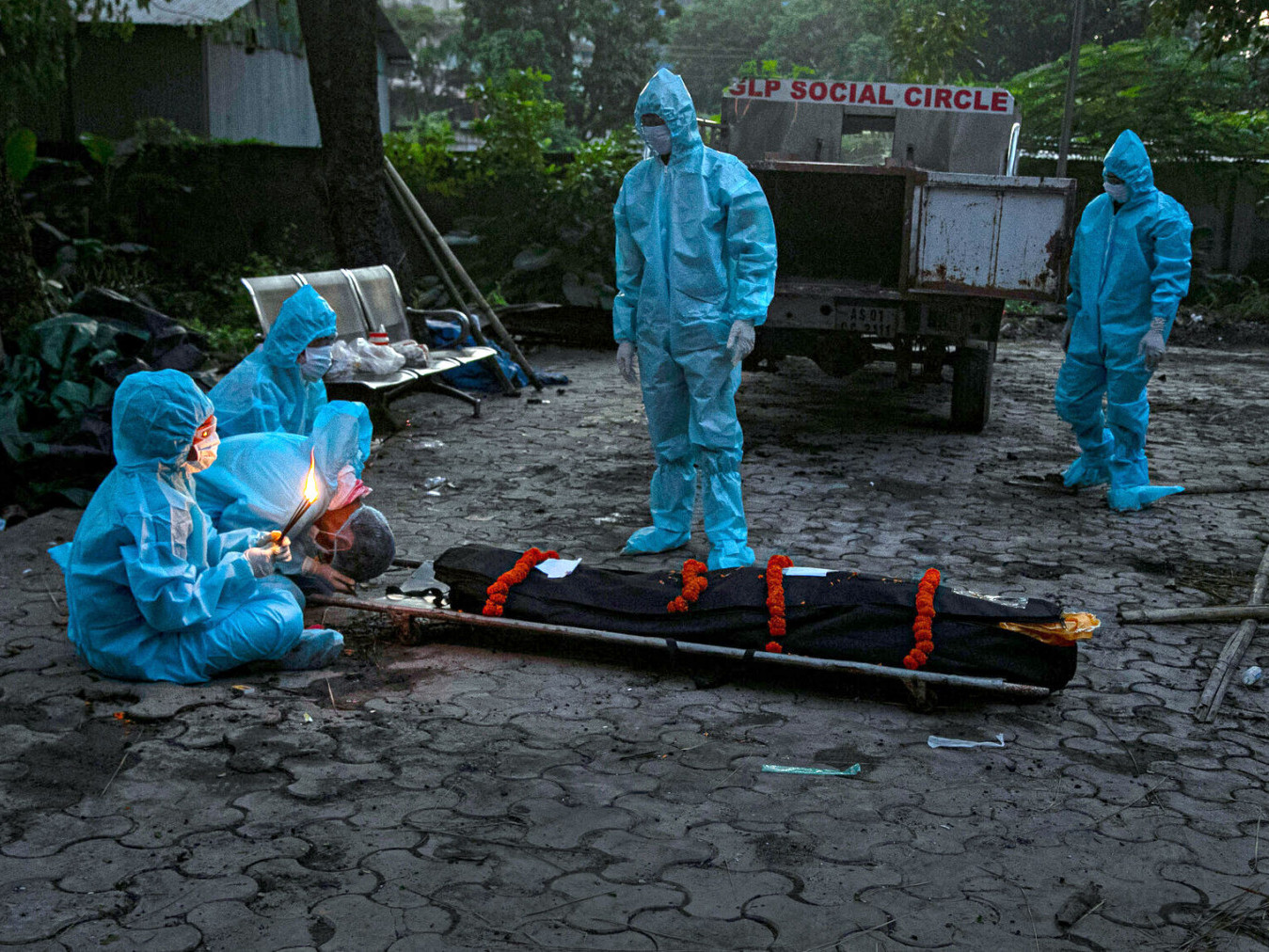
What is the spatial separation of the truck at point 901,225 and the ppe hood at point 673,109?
8.48ft

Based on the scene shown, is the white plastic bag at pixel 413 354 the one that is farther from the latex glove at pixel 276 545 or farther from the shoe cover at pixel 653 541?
the latex glove at pixel 276 545

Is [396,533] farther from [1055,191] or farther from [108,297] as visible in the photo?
[1055,191]

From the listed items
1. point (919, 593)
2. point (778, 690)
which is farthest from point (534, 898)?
point (919, 593)

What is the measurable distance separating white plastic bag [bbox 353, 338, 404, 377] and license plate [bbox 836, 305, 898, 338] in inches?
120

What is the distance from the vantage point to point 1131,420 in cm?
641

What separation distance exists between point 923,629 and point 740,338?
69.2 inches

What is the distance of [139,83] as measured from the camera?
17.2m

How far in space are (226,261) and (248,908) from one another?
42.4 feet

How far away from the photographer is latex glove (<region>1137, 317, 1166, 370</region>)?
614cm

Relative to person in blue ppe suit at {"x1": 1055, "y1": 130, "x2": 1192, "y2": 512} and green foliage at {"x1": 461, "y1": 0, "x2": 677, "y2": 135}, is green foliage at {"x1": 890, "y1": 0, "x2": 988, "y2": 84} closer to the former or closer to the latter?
green foliage at {"x1": 461, "y1": 0, "x2": 677, "y2": 135}

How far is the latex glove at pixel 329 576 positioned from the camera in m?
4.39

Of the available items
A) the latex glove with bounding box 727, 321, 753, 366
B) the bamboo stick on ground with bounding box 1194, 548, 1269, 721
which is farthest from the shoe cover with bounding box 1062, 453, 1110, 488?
the latex glove with bounding box 727, 321, 753, 366

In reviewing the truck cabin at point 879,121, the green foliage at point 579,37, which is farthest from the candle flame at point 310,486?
the green foliage at point 579,37

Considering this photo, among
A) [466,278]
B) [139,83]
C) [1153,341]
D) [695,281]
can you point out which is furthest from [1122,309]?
[139,83]
